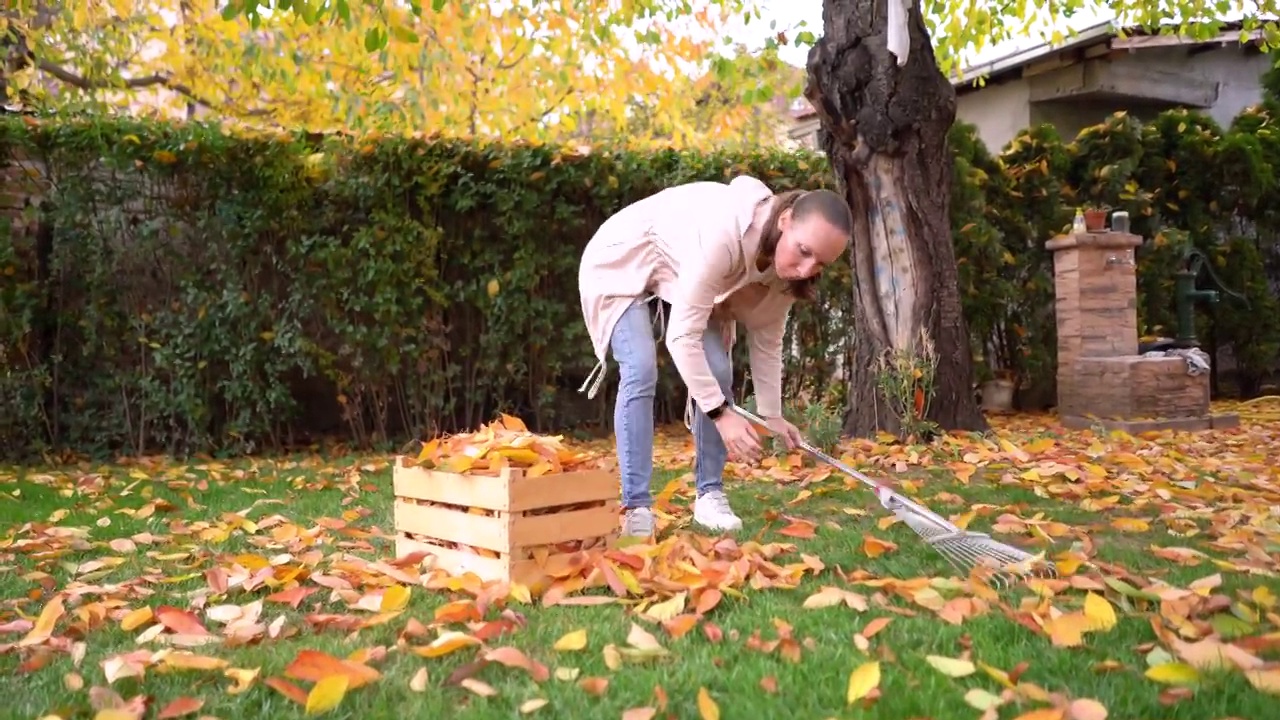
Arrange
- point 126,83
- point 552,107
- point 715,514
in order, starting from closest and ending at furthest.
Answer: point 715,514, point 126,83, point 552,107

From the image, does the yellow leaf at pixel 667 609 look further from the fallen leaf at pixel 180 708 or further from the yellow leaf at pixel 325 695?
the fallen leaf at pixel 180 708

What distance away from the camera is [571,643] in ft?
7.48

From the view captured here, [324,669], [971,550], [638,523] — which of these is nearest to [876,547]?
[971,550]

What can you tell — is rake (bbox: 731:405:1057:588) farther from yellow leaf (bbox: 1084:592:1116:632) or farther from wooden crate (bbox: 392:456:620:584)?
wooden crate (bbox: 392:456:620:584)

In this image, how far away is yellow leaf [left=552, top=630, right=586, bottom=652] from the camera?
2273mm

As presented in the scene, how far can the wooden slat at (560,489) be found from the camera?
2.86 meters

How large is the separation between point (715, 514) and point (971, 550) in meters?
0.93

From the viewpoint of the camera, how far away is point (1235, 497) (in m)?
4.09

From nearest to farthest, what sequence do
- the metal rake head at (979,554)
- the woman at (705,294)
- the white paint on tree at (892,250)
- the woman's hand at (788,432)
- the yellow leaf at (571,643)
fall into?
the yellow leaf at (571,643), the metal rake head at (979,554), the woman at (705,294), the woman's hand at (788,432), the white paint on tree at (892,250)

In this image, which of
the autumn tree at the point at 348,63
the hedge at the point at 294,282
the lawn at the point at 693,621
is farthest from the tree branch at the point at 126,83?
the lawn at the point at 693,621

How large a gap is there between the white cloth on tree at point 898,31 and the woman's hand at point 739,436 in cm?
321

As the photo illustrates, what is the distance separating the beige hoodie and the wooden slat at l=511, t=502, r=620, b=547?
0.43m

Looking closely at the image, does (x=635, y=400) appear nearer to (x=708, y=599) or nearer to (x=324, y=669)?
(x=708, y=599)

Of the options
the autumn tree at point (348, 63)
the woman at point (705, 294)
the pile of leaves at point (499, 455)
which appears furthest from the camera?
the autumn tree at point (348, 63)
